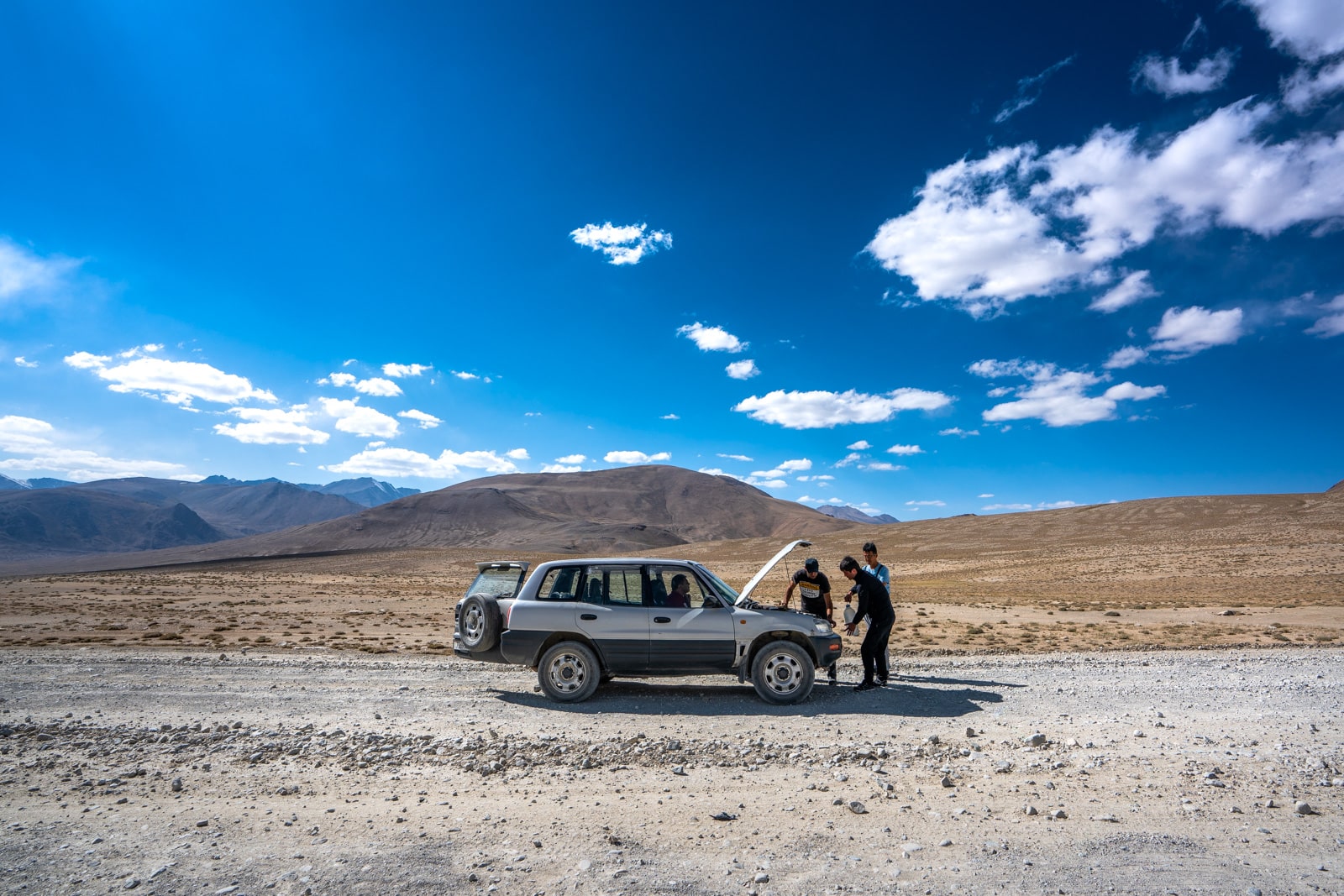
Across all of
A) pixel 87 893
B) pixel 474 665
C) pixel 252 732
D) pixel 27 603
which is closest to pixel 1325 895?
pixel 87 893

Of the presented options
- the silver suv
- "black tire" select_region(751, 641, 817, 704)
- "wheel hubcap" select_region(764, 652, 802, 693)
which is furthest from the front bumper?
"wheel hubcap" select_region(764, 652, 802, 693)

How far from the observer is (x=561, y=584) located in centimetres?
931

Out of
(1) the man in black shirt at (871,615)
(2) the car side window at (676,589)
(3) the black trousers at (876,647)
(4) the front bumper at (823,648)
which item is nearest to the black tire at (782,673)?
(4) the front bumper at (823,648)

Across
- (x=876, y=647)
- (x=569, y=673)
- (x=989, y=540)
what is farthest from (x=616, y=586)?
(x=989, y=540)

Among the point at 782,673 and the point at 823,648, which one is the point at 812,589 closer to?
the point at 823,648

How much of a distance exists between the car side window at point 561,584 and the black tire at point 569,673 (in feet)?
1.98

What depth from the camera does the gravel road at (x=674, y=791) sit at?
4246mm

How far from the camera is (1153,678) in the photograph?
34.3ft

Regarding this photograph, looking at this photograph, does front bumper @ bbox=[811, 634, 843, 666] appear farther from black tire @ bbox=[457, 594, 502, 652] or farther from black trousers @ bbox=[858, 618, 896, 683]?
black tire @ bbox=[457, 594, 502, 652]

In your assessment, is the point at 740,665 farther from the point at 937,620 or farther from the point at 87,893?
the point at 937,620

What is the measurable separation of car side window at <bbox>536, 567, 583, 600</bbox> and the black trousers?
4027 mm

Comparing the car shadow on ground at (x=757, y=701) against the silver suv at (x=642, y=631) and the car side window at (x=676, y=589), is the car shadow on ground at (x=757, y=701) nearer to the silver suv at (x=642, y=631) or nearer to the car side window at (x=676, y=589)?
the silver suv at (x=642, y=631)

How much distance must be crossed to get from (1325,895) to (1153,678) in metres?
7.53

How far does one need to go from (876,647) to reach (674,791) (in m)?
→ 5.06
